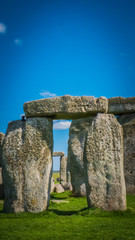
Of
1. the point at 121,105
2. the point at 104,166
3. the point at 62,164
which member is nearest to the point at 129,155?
the point at 121,105

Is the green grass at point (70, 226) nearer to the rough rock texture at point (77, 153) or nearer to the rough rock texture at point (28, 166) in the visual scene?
the rough rock texture at point (28, 166)

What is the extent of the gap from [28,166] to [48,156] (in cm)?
63

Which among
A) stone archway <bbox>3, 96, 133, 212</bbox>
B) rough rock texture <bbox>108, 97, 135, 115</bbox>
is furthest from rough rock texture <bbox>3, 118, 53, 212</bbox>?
rough rock texture <bbox>108, 97, 135, 115</bbox>

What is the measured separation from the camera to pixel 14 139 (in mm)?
6688

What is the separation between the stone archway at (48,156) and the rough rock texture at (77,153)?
161 inches

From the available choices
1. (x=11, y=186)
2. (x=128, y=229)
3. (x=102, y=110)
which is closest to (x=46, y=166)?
(x=11, y=186)

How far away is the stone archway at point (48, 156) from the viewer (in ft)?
20.4

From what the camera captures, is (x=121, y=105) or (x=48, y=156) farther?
(x=121, y=105)

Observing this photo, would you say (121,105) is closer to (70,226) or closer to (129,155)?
(129,155)

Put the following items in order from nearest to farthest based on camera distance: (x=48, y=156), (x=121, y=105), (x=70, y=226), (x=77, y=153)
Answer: (x=70, y=226)
(x=48, y=156)
(x=77, y=153)
(x=121, y=105)

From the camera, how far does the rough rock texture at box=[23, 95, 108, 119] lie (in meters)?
6.61

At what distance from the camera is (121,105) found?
1223cm

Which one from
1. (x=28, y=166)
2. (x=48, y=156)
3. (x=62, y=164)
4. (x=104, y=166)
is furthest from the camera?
→ (x=62, y=164)

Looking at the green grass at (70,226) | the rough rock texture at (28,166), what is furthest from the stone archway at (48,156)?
the green grass at (70,226)
